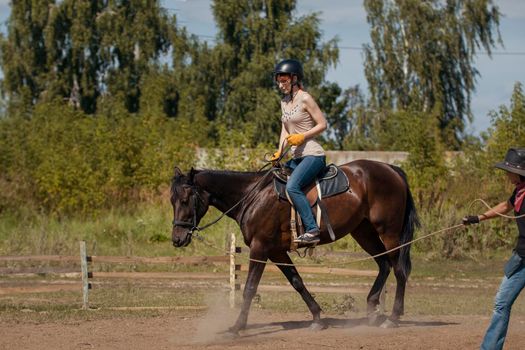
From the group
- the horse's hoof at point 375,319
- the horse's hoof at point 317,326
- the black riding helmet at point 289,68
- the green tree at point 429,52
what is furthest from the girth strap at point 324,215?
the green tree at point 429,52

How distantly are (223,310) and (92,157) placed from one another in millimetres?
17610

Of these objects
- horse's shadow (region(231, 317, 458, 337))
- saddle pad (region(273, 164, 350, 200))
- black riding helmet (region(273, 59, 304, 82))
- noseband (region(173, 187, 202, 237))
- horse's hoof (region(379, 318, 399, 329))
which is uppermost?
black riding helmet (region(273, 59, 304, 82))

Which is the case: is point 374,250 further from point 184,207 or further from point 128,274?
point 128,274

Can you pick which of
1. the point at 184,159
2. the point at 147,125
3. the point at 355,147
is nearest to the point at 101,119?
the point at 147,125

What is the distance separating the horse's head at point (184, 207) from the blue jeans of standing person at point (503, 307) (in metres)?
3.81

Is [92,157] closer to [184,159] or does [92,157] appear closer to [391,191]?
[184,159]

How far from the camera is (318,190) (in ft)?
35.9

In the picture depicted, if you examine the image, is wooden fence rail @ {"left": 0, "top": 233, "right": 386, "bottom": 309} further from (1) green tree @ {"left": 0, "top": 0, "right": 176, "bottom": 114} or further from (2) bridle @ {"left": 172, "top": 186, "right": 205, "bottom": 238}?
(1) green tree @ {"left": 0, "top": 0, "right": 176, "bottom": 114}

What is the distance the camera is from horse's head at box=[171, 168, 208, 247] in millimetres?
10609

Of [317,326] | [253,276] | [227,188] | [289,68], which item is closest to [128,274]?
[227,188]

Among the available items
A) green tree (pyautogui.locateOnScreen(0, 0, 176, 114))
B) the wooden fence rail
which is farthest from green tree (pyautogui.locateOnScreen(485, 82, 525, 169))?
green tree (pyautogui.locateOnScreen(0, 0, 176, 114))

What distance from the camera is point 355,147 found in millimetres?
45875

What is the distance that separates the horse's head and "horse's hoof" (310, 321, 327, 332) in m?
1.85

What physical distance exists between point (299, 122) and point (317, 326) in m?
2.51
